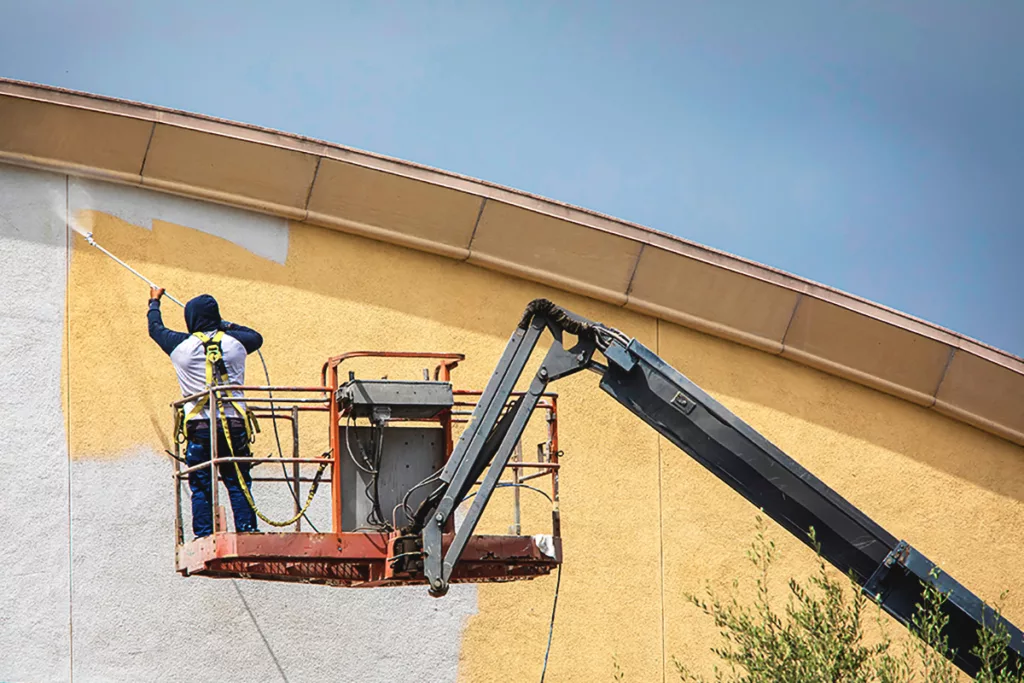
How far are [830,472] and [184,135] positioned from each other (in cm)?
684

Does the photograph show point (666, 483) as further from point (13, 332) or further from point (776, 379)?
point (13, 332)

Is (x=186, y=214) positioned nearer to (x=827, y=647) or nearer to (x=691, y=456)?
(x=691, y=456)

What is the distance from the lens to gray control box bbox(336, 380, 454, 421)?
35.4 feet

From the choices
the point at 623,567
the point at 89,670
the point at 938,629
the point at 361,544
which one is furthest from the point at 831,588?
the point at 89,670

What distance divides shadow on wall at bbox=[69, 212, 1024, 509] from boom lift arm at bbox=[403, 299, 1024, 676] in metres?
3.57

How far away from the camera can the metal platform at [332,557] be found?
33.8ft

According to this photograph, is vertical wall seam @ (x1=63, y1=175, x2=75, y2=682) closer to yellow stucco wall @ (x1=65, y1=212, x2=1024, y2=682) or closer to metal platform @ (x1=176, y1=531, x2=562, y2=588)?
yellow stucco wall @ (x1=65, y1=212, x2=1024, y2=682)

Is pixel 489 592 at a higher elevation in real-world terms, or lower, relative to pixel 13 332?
lower

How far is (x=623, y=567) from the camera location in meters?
14.3

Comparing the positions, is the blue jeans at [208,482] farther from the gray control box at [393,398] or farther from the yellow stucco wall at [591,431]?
the yellow stucco wall at [591,431]

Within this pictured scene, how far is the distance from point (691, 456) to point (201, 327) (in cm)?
375

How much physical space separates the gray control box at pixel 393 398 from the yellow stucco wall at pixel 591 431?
120 inches

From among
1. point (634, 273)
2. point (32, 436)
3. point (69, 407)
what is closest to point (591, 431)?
point (634, 273)

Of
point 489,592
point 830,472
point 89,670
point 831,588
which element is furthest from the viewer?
point 830,472
